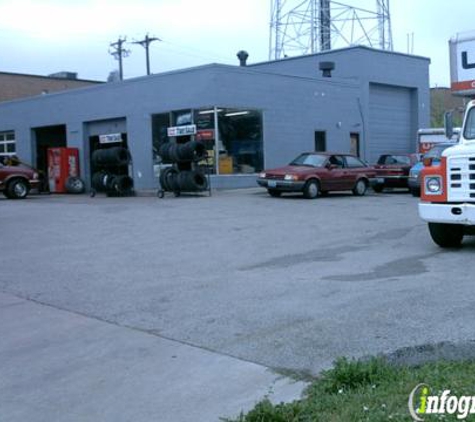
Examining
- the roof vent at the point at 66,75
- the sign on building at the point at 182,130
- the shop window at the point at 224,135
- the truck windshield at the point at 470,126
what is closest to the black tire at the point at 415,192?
the shop window at the point at 224,135

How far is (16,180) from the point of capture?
84.1ft

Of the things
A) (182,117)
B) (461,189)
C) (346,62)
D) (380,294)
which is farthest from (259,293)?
(346,62)

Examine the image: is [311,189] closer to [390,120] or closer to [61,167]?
[61,167]

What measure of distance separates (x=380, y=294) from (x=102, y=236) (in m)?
7.53

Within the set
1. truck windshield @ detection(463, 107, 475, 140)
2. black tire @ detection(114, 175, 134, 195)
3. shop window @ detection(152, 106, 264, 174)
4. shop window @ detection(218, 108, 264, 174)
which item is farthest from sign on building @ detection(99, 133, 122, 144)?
truck windshield @ detection(463, 107, 475, 140)

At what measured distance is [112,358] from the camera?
5785 mm

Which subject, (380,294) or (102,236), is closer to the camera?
(380,294)

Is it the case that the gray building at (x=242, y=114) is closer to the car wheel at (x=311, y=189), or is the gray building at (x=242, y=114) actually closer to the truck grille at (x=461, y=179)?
the car wheel at (x=311, y=189)

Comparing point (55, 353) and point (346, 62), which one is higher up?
point (346, 62)

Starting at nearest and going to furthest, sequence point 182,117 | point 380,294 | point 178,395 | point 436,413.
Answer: point 436,413
point 178,395
point 380,294
point 182,117

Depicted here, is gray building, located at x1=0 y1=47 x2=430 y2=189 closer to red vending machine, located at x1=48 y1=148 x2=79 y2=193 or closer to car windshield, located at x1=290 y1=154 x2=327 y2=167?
red vending machine, located at x1=48 y1=148 x2=79 y2=193

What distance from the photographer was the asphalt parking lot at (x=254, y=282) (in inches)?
230

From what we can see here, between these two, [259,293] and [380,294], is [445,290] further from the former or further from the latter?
[259,293]

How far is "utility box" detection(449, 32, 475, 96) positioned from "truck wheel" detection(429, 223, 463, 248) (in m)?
2.17
